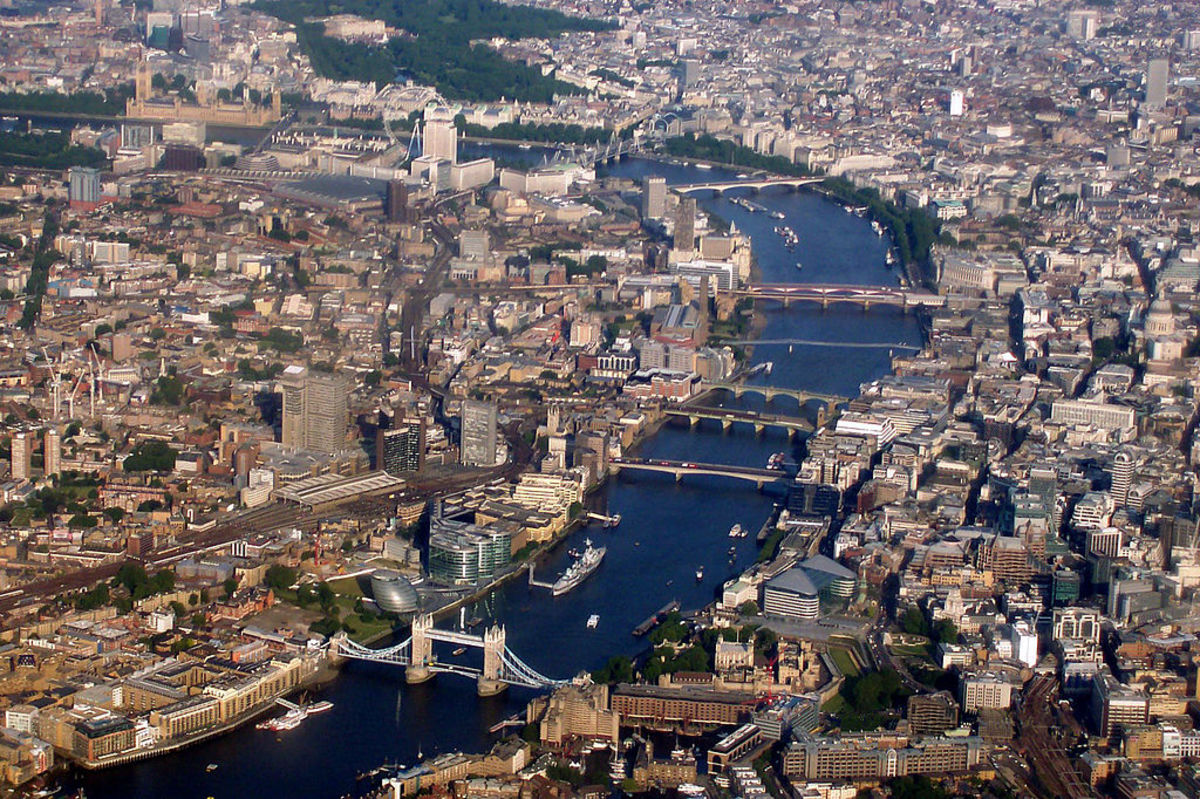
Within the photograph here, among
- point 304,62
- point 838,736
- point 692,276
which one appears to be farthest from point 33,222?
point 838,736

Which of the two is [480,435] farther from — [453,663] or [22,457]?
[453,663]

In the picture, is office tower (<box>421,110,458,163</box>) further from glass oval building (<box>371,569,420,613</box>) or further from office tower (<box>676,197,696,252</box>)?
glass oval building (<box>371,569,420,613</box>)

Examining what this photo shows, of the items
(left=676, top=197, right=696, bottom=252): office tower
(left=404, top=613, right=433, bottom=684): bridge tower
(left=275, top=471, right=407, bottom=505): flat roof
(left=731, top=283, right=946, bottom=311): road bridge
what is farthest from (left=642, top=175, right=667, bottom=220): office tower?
(left=404, top=613, right=433, bottom=684): bridge tower

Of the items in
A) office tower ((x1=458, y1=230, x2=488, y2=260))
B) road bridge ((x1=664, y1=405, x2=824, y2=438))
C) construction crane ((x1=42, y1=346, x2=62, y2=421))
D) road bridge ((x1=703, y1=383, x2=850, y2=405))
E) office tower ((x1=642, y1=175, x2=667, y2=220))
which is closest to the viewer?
construction crane ((x1=42, y1=346, x2=62, y2=421))

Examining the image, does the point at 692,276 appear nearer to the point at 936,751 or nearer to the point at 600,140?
the point at 600,140

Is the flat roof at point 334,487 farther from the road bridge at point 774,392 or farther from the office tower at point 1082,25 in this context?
the office tower at point 1082,25

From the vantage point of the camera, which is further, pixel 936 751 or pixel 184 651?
pixel 184 651

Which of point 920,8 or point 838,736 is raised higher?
point 920,8
